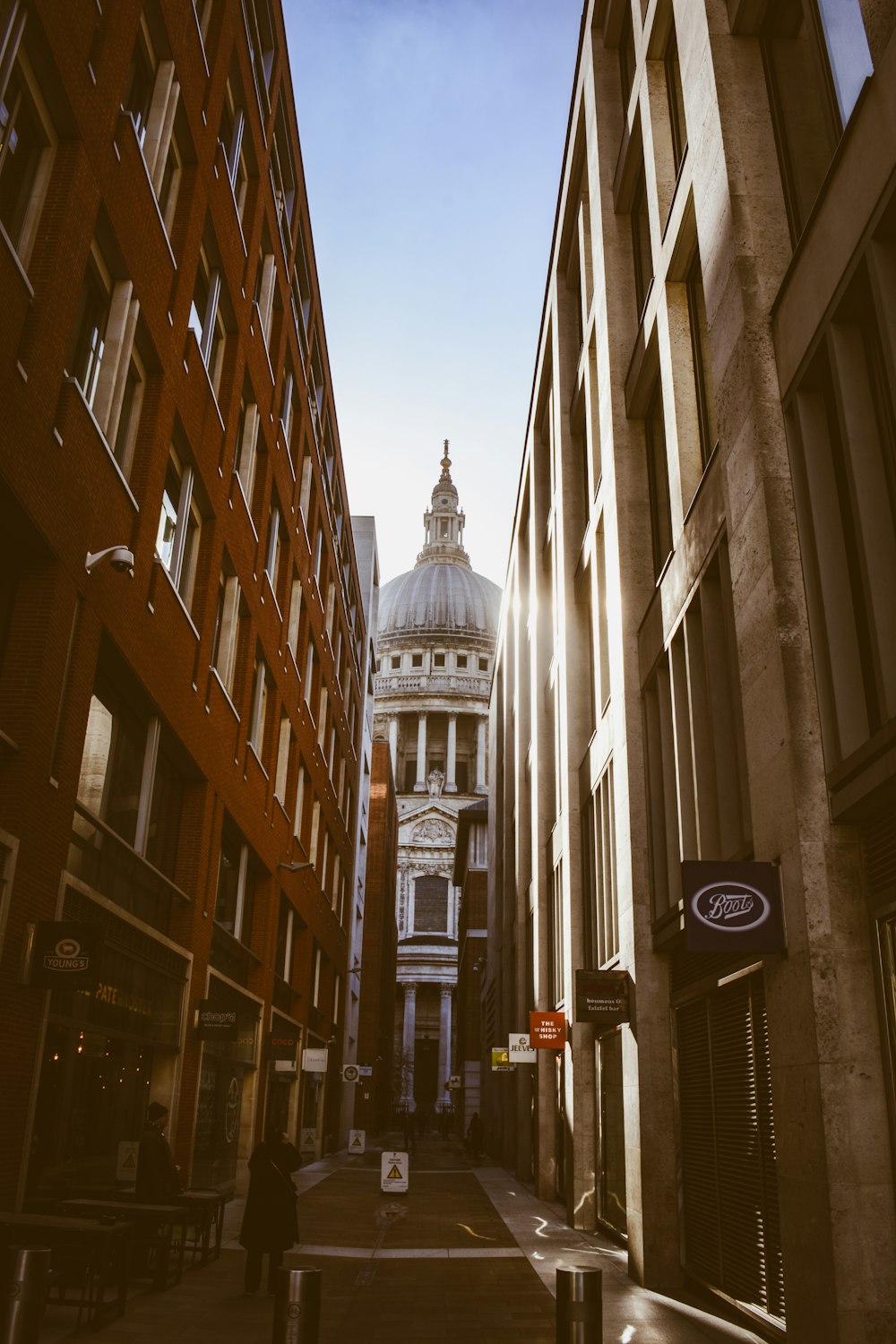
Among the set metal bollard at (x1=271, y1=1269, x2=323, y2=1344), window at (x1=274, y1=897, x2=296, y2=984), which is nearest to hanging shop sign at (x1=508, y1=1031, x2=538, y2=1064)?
window at (x1=274, y1=897, x2=296, y2=984)

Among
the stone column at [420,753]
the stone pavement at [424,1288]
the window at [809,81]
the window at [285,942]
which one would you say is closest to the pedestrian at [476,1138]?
the window at [285,942]

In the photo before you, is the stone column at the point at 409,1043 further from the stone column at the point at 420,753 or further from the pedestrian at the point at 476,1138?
the pedestrian at the point at 476,1138

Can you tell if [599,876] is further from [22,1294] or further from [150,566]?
[22,1294]

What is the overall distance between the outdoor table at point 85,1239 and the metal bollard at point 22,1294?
1954 millimetres

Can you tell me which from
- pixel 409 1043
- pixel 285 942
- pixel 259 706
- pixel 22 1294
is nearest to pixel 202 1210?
pixel 22 1294

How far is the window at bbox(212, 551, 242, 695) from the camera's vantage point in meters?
21.2

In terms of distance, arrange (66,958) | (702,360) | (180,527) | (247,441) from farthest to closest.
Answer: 1. (247,441)
2. (180,527)
3. (702,360)
4. (66,958)

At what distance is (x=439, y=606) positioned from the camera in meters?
142

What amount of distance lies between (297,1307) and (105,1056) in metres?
7.57

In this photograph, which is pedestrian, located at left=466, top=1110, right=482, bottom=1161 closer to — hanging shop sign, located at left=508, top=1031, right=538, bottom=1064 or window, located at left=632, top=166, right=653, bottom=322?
hanging shop sign, located at left=508, top=1031, right=538, bottom=1064

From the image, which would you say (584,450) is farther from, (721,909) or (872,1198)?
(872,1198)

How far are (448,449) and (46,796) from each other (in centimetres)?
17460

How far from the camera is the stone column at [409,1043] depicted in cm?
8900

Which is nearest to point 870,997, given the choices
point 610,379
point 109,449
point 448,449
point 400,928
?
point 109,449
